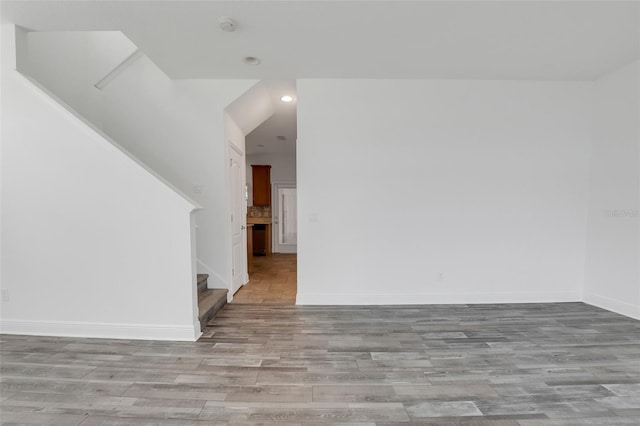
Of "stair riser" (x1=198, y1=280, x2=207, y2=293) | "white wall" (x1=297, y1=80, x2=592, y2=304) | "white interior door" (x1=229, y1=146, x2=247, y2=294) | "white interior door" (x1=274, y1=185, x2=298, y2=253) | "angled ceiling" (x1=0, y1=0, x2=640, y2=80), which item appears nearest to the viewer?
"angled ceiling" (x1=0, y1=0, x2=640, y2=80)

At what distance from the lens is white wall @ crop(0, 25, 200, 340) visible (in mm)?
2463

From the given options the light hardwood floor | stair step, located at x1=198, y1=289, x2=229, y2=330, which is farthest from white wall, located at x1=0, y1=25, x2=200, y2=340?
the light hardwood floor

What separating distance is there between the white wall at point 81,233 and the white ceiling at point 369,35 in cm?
97

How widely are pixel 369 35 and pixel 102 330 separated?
377cm

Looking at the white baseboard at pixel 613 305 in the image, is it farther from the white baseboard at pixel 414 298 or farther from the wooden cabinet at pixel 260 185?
the wooden cabinet at pixel 260 185

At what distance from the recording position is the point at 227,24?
2.27 meters

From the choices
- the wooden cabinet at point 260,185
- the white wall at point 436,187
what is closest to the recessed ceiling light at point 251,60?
the white wall at point 436,187

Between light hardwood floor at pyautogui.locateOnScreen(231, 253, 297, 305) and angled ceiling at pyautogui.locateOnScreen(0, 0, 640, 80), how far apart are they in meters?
2.91

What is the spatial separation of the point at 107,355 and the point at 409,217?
11.2 ft

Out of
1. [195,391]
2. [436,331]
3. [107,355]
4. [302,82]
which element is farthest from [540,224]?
[107,355]

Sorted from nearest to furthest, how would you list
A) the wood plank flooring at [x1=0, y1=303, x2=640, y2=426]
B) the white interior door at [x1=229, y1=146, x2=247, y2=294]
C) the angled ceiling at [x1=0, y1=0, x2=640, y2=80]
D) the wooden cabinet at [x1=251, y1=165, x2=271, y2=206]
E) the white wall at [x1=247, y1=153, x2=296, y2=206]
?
the wood plank flooring at [x1=0, y1=303, x2=640, y2=426], the angled ceiling at [x1=0, y1=0, x2=640, y2=80], the white interior door at [x1=229, y1=146, x2=247, y2=294], the wooden cabinet at [x1=251, y1=165, x2=271, y2=206], the white wall at [x1=247, y1=153, x2=296, y2=206]

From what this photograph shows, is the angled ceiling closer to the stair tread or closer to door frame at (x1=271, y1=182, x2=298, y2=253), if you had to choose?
the stair tread

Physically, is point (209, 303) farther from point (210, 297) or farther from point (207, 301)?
point (210, 297)

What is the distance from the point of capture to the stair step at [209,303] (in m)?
2.80
